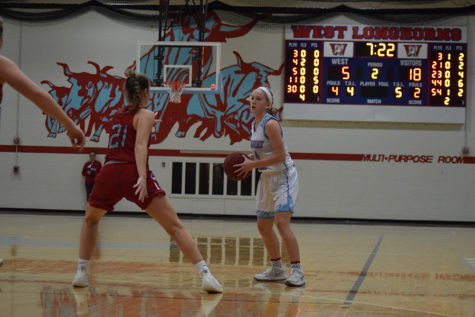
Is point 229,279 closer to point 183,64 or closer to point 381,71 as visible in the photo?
point 183,64

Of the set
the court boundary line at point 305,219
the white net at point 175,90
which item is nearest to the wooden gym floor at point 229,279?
the white net at point 175,90

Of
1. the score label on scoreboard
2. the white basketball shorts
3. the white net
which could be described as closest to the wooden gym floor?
the white basketball shorts

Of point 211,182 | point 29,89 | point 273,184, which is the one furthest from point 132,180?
point 211,182

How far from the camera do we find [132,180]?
15.3 ft

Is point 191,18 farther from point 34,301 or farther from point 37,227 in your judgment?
point 34,301

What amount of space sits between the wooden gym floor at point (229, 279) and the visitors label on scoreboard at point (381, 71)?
581cm

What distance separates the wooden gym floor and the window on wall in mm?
5990

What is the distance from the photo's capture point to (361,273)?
6328mm

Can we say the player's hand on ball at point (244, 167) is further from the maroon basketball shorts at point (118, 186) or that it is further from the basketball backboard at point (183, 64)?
Result: the basketball backboard at point (183, 64)

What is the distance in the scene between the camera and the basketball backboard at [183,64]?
13.5 m

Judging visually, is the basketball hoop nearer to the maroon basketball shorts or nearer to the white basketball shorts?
the white basketball shorts

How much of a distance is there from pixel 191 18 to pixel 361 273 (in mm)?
11375

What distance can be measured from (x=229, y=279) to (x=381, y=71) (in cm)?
1078

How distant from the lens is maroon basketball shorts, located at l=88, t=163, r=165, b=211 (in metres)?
4.65
